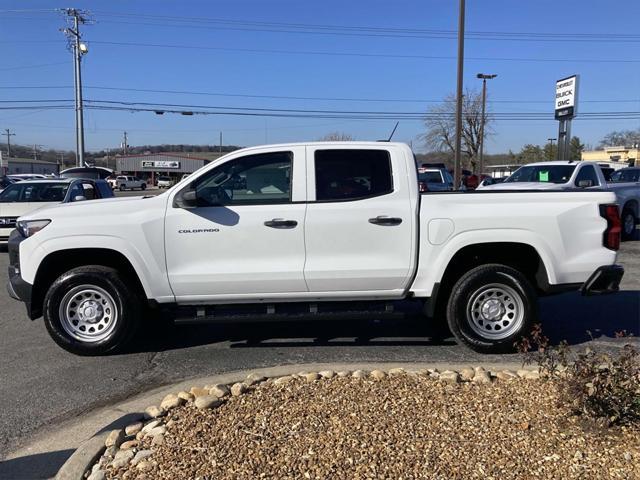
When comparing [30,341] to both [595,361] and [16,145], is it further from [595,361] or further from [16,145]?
[16,145]

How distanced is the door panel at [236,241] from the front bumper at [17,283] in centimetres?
138

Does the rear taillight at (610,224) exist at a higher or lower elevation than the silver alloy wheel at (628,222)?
higher

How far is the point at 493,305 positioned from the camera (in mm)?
5453

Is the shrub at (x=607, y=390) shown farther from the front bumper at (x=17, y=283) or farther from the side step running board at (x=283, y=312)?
the front bumper at (x=17, y=283)

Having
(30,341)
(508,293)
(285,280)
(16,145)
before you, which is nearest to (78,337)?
(30,341)

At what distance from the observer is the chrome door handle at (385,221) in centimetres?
Answer: 520

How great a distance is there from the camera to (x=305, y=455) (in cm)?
314

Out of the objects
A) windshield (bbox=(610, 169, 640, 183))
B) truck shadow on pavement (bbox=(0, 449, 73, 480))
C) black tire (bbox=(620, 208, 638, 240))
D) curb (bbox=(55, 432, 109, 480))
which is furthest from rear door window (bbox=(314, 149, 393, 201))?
windshield (bbox=(610, 169, 640, 183))

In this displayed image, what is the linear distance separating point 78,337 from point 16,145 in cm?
17044

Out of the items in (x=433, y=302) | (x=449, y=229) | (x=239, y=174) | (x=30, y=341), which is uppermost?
(x=239, y=174)

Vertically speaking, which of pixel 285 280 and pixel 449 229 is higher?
pixel 449 229

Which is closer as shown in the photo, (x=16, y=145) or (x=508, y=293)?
(x=508, y=293)

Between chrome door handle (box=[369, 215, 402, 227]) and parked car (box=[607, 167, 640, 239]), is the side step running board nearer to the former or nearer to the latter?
chrome door handle (box=[369, 215, 402, 227])

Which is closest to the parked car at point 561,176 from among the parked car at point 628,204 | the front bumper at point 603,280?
the parked car at point 628,204
